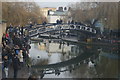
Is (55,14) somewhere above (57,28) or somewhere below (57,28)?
above

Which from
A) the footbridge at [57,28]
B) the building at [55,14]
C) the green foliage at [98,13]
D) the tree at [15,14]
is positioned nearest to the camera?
the footbridge at [57,28]

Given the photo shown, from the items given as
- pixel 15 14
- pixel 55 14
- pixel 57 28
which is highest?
pixel 55 14

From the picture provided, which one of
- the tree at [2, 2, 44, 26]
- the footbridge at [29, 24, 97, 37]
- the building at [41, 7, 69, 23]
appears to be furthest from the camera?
the building at [41, 7, 69, 23]

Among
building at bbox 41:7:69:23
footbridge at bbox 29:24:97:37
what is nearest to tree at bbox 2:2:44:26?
footbridge at bbox 29:24:97:37

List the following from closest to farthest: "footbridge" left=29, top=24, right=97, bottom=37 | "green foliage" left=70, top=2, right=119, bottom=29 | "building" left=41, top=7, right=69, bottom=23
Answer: "footbridge" left=29, top=24, right=97, bottom=37, "green foliage" left=70, top=2, right=119, bottom=29, "building" left=41, top=7, right=69, bottom=23

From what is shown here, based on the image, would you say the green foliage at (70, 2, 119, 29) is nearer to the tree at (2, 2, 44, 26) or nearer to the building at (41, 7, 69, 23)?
the tree at (2, 2, 44, 26)

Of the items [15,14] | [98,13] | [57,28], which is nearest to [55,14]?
[15,14]

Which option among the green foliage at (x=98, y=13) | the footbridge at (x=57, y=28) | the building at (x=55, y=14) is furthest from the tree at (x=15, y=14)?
the building at (x=55, y=14)

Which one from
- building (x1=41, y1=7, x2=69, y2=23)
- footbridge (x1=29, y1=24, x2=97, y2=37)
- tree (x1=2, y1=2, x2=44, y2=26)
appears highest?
building (x1=41, y1=7, x2=69, y2=23)

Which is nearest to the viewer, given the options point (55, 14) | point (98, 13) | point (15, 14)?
point (98, 13)

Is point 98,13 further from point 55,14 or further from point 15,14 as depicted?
point 55,14

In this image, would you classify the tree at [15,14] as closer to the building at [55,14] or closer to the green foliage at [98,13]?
the green foliage at [98,13]

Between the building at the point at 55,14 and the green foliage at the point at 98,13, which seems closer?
the green foliage at the point at 98,13

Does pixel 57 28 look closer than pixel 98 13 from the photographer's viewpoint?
Yes
